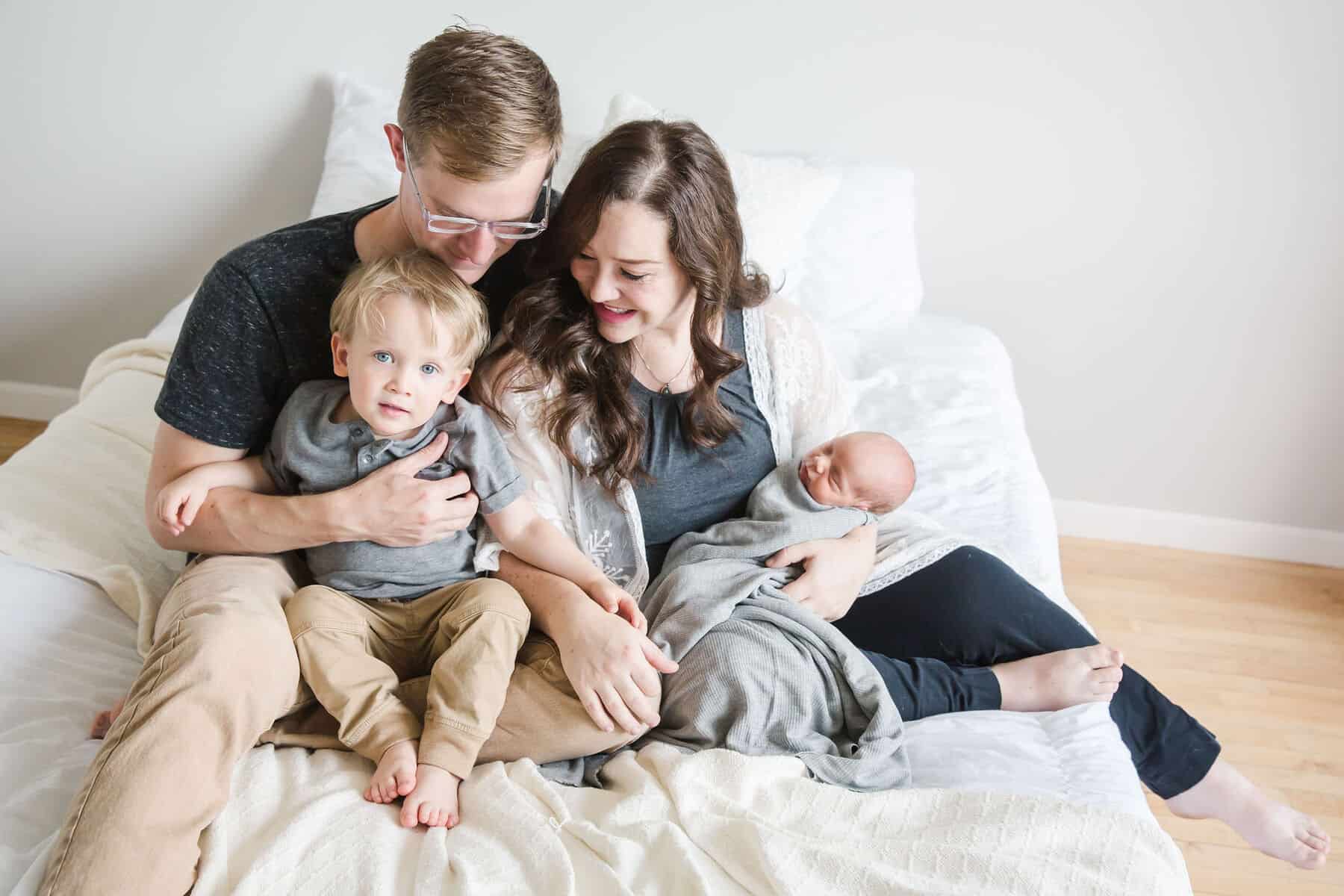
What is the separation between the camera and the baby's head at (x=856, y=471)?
62.1 inches

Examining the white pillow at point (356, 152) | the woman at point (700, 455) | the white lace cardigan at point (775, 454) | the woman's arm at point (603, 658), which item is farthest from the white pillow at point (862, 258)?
the woman's arm at point (603, 658)

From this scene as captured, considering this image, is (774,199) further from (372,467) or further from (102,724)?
(102,724)

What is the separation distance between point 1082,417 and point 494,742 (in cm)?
203

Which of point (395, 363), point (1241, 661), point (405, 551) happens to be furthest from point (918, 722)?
point (1241, 661)

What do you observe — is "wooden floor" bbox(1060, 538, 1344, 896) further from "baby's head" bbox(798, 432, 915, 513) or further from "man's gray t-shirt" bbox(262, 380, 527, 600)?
"man's gray t-shirt" bbox(262, 380, 527, 600)

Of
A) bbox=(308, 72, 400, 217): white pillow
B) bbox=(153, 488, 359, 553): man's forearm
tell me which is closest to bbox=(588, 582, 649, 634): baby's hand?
bbox=(153, 488, 359, 553): man's forearm

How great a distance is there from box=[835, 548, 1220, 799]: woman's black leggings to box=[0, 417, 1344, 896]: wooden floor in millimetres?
461

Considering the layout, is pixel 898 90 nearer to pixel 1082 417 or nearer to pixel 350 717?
pixel 1082 417

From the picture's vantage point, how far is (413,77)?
1307mm

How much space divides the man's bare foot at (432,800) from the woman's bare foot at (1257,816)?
3.41ft

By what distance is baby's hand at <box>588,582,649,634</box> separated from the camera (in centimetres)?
140

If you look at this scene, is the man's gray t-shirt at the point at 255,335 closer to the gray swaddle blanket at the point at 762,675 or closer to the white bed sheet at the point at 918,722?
the white bed sheet at the point at 918,722

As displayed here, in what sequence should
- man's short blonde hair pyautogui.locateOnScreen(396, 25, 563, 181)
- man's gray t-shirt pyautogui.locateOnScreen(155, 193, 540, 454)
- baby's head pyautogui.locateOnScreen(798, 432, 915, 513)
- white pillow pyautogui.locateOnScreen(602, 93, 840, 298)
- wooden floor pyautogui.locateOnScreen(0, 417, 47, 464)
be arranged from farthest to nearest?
1. wooden floor pyautogui.locateOnScreen(0, 417, 47, 464)
2. white pillow pyautogui.locateOnScreen(602, 93, 840, 298)
3. baby's head pyautogui.locateOnScreen(798, 432, 915, 513)
4. man's gray t-shirt pyautogui.locateOnScreen(155, 193, 540, 454)
5. man's short blonde hair pyautogui.locateOnScreen(396, 25, 563, 181)

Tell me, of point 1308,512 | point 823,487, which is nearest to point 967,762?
point 823,487
